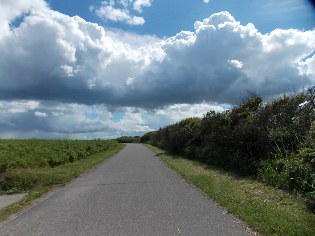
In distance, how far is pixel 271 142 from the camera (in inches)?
650

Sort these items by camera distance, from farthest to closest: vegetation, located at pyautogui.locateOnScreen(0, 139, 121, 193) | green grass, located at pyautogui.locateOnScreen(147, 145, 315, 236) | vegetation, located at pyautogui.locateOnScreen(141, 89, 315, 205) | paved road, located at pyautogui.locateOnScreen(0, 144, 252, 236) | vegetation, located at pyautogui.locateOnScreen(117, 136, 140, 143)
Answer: vegetation, located at pyautogui.locateOnScreen(117, 136, 140, 143) → vegetation, located at pyautogui.locateOnScreen(0, 139, 121, 193) → vegetation, located at pyautogui.locateOnScreen(141, 89, 315, 205) → paved road, located at pyautogui.locateOnScreen(0, 144, 252, 236) → green grass, located at pyautogui.locateOnScreen(147, 145, 315, 236)

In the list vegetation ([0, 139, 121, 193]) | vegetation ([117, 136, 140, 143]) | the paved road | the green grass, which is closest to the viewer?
the green grass

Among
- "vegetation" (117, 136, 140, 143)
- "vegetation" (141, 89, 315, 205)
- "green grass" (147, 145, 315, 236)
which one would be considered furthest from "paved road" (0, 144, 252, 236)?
"vegetation" (117, 136, 140, 143)

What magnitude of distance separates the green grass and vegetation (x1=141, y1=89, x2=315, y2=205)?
1.81ft

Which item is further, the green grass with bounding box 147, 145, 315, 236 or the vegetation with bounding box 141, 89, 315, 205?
the vegetation with bounding box 141, 89, 315, 205

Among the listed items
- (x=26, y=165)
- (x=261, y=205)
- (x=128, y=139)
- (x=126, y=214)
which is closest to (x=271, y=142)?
(x=261, y=205)

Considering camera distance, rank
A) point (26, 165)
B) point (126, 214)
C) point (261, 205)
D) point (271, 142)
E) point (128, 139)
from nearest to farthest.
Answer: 1. point (126, 214)
2. point (261, 205)
3. point (271, 142)
4. point (26, 165)
5. point (128, 139)

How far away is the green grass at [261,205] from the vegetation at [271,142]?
55 cm

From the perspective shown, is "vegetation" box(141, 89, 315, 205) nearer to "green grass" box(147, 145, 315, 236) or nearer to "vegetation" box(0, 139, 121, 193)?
"green grass" box(147, 145, 315, 236)

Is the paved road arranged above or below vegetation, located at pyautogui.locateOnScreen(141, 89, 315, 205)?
below

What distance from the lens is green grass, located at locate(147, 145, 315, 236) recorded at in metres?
7.56

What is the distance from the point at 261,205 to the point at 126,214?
10.8 ft

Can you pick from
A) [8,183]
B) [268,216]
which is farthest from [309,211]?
[8,183]

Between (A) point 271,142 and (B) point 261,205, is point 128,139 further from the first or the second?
(B) point 261,205
